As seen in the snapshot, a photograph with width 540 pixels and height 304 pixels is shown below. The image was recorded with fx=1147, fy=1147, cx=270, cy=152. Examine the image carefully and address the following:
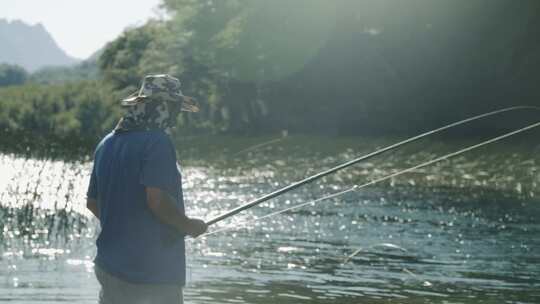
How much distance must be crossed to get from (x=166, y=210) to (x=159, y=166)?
0.69 feet

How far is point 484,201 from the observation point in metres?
23.6

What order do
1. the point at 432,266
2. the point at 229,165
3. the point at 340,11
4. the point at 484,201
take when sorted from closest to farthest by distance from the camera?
1. the point at 432,266
2. the point at 484,201
3. the point at 229,165
4. the point at 340,11

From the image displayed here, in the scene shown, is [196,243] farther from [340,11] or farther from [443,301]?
[340,11]

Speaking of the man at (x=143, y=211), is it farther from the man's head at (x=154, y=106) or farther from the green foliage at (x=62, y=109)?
the green foliage at (x=62, y=109)

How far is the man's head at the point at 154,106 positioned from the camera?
5.40 m

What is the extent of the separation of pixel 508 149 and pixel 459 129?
7.32 metres

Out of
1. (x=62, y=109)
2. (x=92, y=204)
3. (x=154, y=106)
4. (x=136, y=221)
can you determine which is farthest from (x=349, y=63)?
(x=136, y=221)

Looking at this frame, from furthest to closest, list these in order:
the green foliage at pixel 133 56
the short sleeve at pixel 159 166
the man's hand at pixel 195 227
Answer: the green foliage at pixel 133 56 → the man's hand at pixel 195 227 → the short sleeve at pixel 159 166

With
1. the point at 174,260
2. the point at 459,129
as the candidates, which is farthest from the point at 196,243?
the point at 459,129

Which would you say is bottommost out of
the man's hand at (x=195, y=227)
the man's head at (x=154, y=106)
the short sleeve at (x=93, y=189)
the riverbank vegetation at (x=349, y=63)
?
the man's hand at (x=195, y=227)

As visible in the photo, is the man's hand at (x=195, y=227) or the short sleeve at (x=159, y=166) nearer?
the short sleeve at (x=159, y=166)

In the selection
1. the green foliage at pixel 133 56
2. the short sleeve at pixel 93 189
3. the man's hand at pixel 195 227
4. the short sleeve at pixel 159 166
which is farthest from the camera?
the green foliage at pixel 133 56

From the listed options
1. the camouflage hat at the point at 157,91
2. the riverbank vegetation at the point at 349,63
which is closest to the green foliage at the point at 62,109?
the riverbank vegetation at the point at 349,63

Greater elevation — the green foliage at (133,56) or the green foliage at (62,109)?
the green foliage at (133,56)
